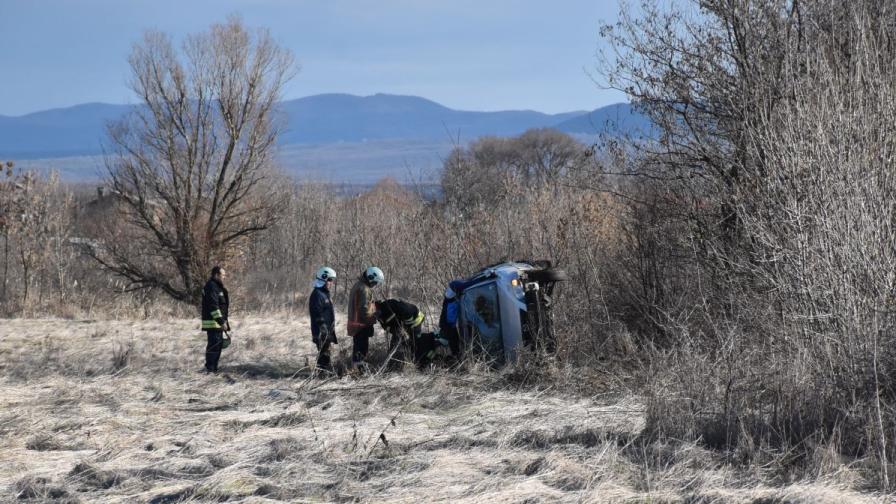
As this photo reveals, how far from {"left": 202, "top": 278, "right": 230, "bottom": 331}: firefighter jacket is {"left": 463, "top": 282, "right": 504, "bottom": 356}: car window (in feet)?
11.0

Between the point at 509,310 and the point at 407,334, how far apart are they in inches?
53.6

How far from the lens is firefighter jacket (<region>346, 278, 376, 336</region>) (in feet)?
38.7

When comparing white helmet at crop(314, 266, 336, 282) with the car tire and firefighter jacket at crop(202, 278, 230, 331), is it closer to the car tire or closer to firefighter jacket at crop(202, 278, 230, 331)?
firefighter jacket at crop(202, 278, 230, 331)

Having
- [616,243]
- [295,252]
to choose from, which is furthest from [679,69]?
[295,252]

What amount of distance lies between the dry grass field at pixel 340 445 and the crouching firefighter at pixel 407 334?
0.45m

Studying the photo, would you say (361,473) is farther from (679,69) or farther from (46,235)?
(46,235)

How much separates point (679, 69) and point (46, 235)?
20.2 metres

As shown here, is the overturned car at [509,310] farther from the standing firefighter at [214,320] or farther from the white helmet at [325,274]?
the standing firefighter at [214,320]

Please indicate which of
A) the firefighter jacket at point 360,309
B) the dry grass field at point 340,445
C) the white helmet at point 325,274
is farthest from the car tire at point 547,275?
the white helmet at point 325,274

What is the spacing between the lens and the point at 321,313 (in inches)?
474

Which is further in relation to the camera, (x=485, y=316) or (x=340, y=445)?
(x=485, y=316)

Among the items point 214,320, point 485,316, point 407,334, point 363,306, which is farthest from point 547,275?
point 214,320

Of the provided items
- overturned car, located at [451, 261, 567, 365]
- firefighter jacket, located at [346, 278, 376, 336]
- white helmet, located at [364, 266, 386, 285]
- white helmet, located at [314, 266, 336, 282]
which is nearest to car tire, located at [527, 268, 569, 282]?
overturned car, located at [451, 261, 567, 365]

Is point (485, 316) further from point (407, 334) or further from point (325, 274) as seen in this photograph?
point (325, 274)
